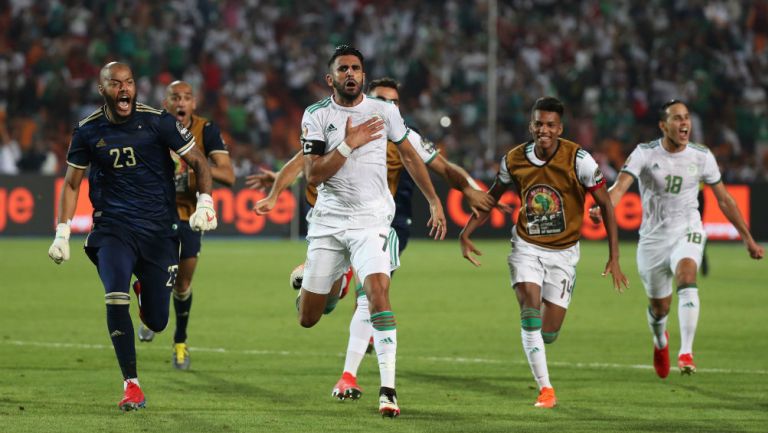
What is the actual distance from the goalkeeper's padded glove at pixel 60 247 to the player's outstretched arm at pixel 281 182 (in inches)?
50.9

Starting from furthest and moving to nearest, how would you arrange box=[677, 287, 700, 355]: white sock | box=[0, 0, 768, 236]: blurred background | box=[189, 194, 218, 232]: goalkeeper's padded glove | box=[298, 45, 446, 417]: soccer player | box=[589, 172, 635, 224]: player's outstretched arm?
box=[0, 0, 768, 236]: blurred background, box=[677, 287, 700, 355]: white sock, box=[589, 172, 635, 224]: player's outstretched arm, box=[298, 45, 446, 417]: soccer player, box=[189, 194, 218, 232]: goalkeeper's padded glove

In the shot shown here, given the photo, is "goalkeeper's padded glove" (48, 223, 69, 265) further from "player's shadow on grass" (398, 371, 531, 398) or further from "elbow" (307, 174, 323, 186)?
"player's shadow on grass" (398, 371, 531, 398)

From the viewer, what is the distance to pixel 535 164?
9.57 meters

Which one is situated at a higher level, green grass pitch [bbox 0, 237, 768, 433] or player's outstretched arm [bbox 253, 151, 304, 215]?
player's outstretched arm [bbox 253, 151, 304, 215]

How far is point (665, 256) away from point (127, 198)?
475 centimetres

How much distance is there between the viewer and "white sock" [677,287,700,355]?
10953 mm

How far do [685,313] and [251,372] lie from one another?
3.63m

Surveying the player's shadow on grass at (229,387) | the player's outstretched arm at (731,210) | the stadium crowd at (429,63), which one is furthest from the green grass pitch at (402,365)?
the stadium crowd at (429,63)

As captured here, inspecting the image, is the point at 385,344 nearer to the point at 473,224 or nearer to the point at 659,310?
the point at 473,224

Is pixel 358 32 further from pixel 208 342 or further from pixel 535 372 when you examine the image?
pixel 535 372

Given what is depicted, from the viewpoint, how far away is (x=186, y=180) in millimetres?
11344

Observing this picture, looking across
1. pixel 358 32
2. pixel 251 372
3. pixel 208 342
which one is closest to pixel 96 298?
pixel 208 342

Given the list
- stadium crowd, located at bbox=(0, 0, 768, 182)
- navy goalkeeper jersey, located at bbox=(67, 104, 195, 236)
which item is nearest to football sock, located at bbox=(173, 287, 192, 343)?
navy goalkeeper jersey, located at bbox=(67, 104, 195, 236)

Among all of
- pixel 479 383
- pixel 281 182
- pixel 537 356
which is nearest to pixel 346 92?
pixel 281 182
